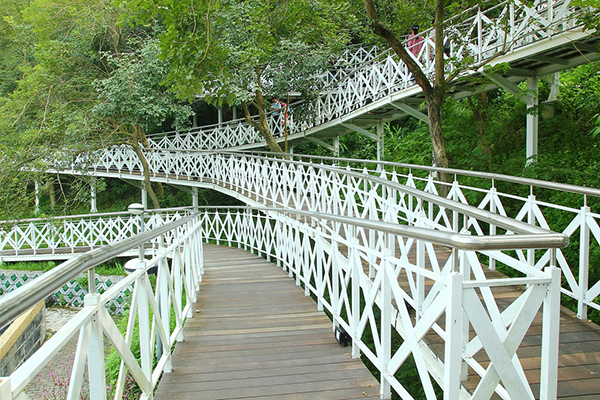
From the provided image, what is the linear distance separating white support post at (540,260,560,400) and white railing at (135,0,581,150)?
555 centimetres

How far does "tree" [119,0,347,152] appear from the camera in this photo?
6234 millimetres

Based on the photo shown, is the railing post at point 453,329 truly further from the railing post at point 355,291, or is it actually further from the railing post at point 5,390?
the railing post at point 355,291

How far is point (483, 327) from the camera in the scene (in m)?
1.68

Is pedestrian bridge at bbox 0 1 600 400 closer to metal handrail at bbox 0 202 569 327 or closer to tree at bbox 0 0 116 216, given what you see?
metal handrail at bbox 0 202 569 327

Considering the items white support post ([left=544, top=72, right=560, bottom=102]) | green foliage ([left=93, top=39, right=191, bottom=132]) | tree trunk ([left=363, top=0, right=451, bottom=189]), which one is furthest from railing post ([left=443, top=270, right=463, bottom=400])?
green foliage ([left=93, top=39, right=191, bottom=132])

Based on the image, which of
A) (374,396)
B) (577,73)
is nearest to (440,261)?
(374,396)

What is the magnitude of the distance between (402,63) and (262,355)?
346 inches

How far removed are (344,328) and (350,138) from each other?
1513cm

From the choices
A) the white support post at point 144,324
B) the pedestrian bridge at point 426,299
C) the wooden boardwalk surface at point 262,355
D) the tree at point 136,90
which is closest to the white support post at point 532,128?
the pedestrian bridge at point 426,299

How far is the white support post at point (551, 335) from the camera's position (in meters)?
1.72

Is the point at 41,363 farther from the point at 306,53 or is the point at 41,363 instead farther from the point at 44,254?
the point at 44,254

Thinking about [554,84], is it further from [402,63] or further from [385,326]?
[385,326]

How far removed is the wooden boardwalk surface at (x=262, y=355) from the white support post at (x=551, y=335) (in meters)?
1.28

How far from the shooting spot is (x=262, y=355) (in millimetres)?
3611
